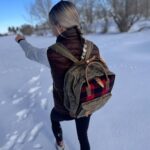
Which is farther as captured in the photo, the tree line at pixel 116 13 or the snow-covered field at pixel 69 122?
the tree line at pixel 116 13

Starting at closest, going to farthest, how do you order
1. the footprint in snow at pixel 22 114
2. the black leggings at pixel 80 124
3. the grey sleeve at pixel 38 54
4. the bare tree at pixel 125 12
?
the grey sleeve at pixel 38 54
the black leggings at pixel 80 124
the footprint in snow at pixel 22 114
the bare tree at pixel 125 12

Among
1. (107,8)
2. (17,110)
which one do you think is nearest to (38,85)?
(17,110)

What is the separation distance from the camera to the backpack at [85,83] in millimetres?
2271

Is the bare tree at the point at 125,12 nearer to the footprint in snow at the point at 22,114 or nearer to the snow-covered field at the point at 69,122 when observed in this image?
the snow-covered field at the point at 69,122

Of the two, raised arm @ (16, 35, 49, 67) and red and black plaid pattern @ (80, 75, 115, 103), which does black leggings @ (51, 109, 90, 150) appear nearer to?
red and black plaid pattern @ (80, 75, 115, 103)

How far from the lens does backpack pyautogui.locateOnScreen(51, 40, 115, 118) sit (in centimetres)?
227

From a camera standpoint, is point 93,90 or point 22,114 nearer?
point 93,90

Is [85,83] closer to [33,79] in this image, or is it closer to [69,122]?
[69,122]

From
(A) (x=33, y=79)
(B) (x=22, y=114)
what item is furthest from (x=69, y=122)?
(A) (x=33, y=79)

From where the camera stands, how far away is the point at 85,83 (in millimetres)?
2273

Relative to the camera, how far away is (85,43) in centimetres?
234

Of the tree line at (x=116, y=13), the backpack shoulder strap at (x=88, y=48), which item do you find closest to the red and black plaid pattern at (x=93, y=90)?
the backpack shoulder strap at (x=88, y=48)

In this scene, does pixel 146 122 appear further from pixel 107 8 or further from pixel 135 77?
pixel 107 8

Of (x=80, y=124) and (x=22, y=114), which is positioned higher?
(x=80, y=124)
